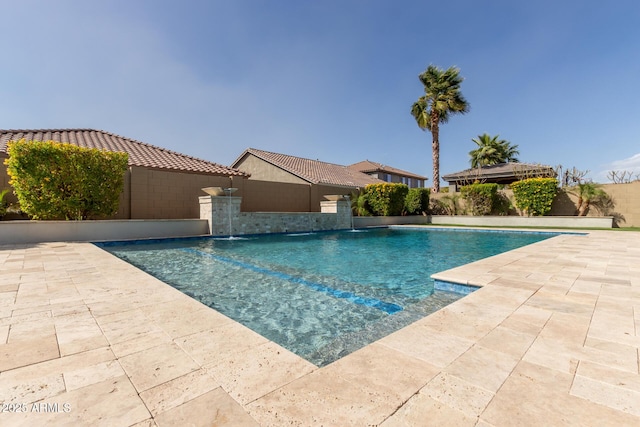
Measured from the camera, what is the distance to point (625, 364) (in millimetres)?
2178

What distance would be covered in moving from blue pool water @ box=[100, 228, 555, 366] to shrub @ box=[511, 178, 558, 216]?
11875 millimetres

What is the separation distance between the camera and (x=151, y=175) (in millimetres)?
13320

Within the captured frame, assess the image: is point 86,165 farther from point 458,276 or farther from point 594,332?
point 594,332

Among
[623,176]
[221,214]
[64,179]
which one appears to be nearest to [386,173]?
[623,176]

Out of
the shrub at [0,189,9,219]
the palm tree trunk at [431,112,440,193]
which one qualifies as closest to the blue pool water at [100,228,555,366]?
the shrub at [0,189,9,219]

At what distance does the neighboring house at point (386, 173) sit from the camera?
1353 inches

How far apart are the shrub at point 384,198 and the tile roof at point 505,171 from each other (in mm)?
8898

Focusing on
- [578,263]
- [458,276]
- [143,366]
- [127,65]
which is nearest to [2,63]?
[127,65]

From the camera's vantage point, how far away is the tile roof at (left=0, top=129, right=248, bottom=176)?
13.6 meters

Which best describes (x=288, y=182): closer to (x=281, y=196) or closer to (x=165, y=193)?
(x=281, y=196)

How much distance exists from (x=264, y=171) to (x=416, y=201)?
12046mm

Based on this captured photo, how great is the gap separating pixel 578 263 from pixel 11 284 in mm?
10295

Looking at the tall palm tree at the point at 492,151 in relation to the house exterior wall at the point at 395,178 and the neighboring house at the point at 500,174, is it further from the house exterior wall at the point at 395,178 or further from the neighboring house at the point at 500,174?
the neighboring house at the point at 500,174

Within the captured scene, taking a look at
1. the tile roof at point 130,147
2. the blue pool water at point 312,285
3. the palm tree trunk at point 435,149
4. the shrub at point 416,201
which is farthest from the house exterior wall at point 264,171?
the blue pool water at point 312,285
